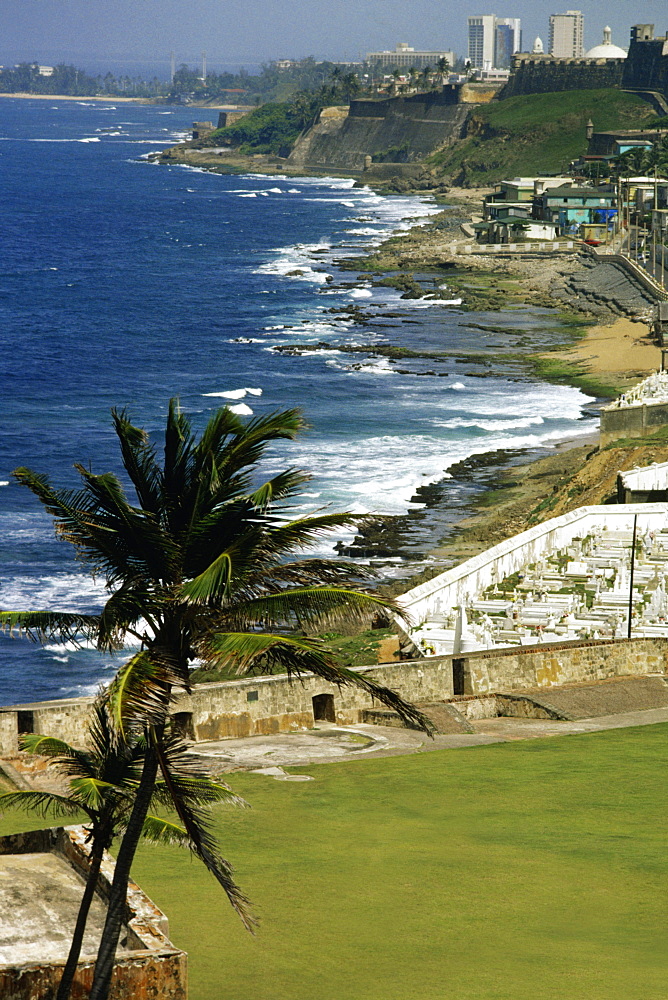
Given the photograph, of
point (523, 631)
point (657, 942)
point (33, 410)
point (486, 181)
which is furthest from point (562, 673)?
point (486, 181)

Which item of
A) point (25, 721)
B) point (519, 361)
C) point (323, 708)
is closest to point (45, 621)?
point (25, 721)

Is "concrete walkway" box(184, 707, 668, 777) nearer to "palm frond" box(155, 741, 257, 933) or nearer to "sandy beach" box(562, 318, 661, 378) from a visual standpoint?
"palm frond" box(155, 741, 257, 933)

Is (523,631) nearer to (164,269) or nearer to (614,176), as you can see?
(164,269)

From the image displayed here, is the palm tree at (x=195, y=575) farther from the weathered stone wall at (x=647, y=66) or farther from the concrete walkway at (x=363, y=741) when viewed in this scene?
the weathered stone wall at (x=647, y=66)

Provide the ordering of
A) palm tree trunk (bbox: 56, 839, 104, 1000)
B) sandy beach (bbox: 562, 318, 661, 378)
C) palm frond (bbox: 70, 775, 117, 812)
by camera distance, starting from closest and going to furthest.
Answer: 1. palm frond (bbox: 70, 775, 117, 812)
2. palm tree trunk (bbox: 56, 839, 104, 1000)
3. sandy beach (bbox: 562, 318, 661, 378)

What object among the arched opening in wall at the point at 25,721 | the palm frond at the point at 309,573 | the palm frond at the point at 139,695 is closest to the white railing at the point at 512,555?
the arched opening in wall at the point at 25,721

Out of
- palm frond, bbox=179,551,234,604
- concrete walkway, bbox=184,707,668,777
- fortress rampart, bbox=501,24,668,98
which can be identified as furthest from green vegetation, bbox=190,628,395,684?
fortress rampart, bbox=501,24,668,98
